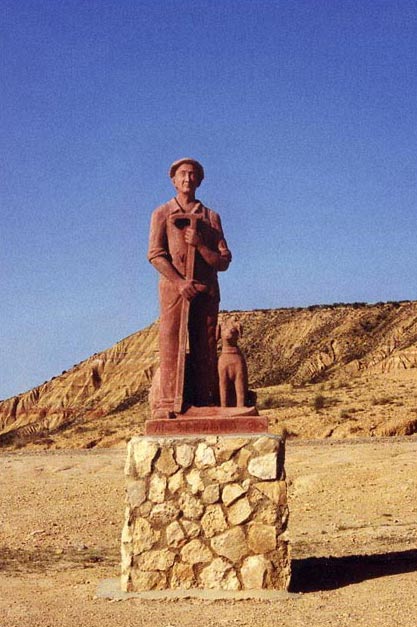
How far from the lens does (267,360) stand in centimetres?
6350

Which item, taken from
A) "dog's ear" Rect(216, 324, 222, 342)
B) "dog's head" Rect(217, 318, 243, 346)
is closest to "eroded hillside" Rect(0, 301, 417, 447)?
"dog's head" Rect(217, 318, 243, 346)

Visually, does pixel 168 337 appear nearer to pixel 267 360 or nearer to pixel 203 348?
pixel 203 348

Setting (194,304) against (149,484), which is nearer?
(149,484)

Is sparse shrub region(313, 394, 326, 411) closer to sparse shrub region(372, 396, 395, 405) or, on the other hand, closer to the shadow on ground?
sparse shrub region(372, 396, 395, 405)

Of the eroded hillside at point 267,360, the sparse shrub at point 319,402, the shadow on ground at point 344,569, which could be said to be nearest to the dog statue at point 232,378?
the shadow on ground at point 344,569

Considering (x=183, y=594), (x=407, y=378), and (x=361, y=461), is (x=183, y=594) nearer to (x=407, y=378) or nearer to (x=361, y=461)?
(x=361, y=461)

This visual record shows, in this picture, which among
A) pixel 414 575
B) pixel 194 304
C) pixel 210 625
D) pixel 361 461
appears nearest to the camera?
pixel 210 625

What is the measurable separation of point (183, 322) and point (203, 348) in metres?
0.41

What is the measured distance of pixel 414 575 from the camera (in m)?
7.91

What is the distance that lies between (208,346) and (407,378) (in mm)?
28787

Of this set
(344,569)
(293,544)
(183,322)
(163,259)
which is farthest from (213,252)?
(293,544)

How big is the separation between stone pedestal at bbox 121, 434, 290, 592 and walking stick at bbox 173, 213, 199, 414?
54cm

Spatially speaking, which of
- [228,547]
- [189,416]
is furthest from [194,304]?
[228,547]

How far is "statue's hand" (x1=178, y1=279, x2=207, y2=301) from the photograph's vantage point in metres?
8.31
